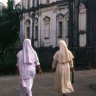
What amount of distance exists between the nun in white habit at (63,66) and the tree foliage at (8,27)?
39.7 meters

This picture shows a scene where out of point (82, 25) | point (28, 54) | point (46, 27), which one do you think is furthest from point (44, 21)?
point (28, 54)

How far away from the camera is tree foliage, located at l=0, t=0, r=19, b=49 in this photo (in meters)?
54.5

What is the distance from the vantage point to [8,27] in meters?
54.7

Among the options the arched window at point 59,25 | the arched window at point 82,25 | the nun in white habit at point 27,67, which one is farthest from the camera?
the arched window at point 59,25

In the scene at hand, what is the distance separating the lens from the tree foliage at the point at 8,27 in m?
54.5

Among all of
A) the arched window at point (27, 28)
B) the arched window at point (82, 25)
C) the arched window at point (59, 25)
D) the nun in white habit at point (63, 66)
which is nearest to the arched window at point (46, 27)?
the arched window at point (59, 25)

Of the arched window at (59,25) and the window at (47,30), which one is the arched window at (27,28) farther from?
the arched window at (59,25)

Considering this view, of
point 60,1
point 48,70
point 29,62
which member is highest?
point 60,1

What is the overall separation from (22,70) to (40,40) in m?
35.4

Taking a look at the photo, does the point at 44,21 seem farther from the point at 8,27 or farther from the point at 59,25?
the point at 8,27

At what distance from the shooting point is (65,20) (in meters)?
43.6

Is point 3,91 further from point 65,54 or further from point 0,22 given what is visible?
point 0,22

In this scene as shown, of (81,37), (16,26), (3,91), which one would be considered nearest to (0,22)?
(16,26)

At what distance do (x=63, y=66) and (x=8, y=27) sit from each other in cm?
4039
